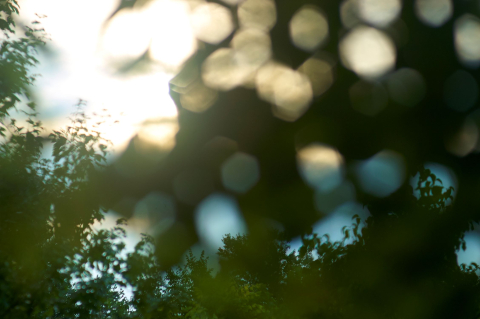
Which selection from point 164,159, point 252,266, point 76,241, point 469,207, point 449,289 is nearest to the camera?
point 449,289

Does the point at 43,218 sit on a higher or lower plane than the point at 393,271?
higher

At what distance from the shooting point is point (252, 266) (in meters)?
36.9

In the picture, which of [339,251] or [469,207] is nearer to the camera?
[469,207]

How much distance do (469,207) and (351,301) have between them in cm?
229

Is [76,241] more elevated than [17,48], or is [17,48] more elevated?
[17,48]

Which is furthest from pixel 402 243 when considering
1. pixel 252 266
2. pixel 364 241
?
pixel 252 266

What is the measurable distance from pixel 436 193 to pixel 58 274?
5.93 m

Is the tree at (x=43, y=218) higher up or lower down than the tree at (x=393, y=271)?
higher up

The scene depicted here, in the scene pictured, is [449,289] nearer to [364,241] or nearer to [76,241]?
[364,241]

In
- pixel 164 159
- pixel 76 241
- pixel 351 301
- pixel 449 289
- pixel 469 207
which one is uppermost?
pixel 164 159

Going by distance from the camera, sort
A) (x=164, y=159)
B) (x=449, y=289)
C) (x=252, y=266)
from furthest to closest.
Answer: (x=252, y=266) < (x=164, y=159) < (x=449, y=289)

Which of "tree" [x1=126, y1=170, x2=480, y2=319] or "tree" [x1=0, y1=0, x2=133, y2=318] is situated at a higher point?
"tree" [x1=0, y1=0, x2=133, y2=318]

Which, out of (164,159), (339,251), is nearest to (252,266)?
(164,159)

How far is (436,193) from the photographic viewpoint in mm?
5434
